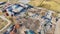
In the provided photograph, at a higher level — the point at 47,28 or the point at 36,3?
the point at 36,3

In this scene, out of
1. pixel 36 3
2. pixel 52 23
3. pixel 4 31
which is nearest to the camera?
pixel 4 31

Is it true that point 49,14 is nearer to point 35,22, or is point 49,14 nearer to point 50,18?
point 50,18

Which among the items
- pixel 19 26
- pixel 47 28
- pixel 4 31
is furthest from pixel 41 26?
pixel 4 31

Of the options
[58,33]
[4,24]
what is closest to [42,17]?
[58,33]

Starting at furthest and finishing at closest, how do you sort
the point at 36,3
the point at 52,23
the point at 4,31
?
1. the point at 36,3
2. the point at 52,23
3. the point at 4,31

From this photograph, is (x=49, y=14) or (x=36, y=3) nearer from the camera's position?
(x=49, y=14)

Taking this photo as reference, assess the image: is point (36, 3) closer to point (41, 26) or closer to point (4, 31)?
point (41, 26)
